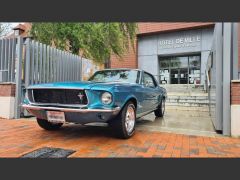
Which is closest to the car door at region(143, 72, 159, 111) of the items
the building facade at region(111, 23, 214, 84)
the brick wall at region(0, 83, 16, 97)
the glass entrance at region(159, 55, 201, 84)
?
Result: the brick wall at region(0, 83, 16, 97)

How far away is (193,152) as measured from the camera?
3.66 metres

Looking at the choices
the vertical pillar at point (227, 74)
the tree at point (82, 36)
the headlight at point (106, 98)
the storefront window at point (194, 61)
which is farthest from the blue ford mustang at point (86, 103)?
the storefront window at point (194, 61)

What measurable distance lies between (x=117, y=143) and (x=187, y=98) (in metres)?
8.50

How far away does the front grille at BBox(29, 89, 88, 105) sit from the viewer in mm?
3967

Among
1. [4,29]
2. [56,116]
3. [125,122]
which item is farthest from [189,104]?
[4,29]

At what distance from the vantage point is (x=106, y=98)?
3934 mm

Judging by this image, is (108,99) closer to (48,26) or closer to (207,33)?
(48,26)

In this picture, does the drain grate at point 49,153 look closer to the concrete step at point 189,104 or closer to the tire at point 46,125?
the tire at point 46,125

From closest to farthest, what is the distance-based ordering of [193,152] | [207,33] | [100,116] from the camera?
[193,152], [100,116], [207,33]

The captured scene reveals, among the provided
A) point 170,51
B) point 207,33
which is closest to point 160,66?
point 170,51

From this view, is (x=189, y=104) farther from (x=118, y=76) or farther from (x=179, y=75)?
(x=179, y=75)

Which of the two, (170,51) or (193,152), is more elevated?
(170,51)

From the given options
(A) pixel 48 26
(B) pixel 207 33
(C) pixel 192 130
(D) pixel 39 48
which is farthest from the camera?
(B) pixel 207 33

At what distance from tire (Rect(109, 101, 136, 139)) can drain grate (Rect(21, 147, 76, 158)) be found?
1.04 meters
